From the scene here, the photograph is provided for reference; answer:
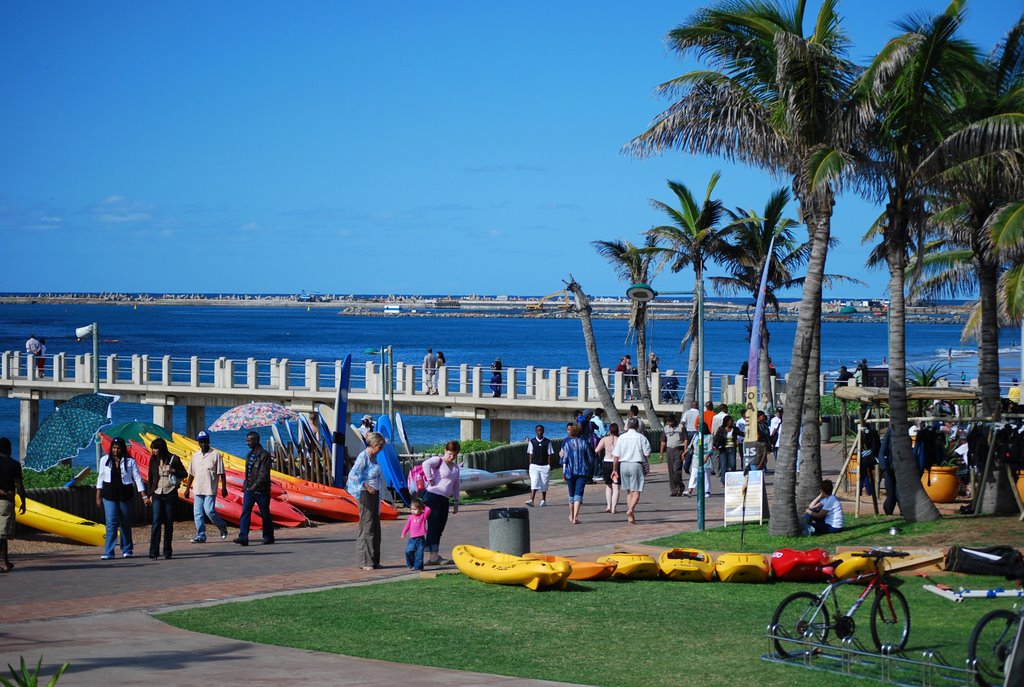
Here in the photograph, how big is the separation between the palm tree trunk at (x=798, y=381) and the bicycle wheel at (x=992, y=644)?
26.4 ft

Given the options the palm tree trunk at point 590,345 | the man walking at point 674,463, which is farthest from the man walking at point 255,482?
the palm tree trunk at point 590,345

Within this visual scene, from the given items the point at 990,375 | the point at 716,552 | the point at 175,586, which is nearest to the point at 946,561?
the point at 716,552

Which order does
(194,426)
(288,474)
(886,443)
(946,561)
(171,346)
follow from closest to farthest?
(946,561), (886,443), (288,474), (194,426), (171,346)

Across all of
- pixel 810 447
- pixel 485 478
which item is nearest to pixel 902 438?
pixel 810 447

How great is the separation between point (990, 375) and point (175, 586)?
485 inches

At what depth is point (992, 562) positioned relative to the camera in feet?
44.2

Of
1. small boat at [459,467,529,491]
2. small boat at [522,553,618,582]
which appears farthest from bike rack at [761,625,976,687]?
small boat at [459,467,529,491]

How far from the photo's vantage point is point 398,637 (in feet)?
37.0

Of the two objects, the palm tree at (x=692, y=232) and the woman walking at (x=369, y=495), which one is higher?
the palm tree at (x=692, y=232)

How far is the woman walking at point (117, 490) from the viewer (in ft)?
51.9

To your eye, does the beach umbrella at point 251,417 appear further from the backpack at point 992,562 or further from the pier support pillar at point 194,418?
the pier support pillar at point 194,418

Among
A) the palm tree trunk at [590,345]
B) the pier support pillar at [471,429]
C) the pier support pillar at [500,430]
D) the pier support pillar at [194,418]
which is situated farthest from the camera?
the pier support pillar at [194,418]

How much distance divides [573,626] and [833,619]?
105 inches

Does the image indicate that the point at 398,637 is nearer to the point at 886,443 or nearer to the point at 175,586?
the point at 175,586
